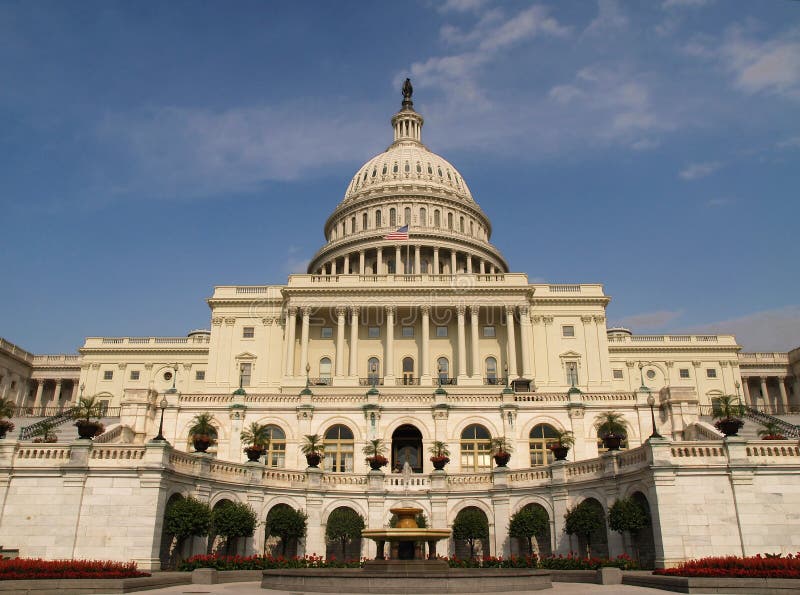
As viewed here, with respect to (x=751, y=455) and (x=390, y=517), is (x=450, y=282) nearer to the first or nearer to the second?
(x=390, y=517)

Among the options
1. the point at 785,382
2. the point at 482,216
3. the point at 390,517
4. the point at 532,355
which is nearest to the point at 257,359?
the point at 532,355

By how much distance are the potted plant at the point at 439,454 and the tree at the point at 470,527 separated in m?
3.62

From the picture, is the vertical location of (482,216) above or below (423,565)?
above

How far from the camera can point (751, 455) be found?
3033cm

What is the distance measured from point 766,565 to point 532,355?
2275 inches

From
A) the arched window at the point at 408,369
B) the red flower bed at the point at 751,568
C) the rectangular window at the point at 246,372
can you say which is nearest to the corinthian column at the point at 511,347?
the arched window at the point at 408,369

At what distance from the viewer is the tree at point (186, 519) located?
31.5 m

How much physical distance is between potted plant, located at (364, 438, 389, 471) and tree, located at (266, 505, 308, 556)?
5.50 meters

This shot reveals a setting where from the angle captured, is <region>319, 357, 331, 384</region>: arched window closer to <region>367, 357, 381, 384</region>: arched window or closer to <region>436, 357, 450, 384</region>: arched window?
<region>367, 357, 381, 384</region>: arched window

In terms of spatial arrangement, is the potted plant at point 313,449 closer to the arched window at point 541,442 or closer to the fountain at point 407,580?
the fountain at point 407,580

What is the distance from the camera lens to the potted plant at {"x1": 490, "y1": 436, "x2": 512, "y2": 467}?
4034 cm

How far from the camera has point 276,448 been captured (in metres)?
49.6

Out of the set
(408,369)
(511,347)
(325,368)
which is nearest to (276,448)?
(325,368)

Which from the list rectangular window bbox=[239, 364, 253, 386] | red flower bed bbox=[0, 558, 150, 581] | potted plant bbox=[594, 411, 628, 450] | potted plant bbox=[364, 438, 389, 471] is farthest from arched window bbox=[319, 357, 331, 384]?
red flower bed bbox=[0, 558, 150, 581]
